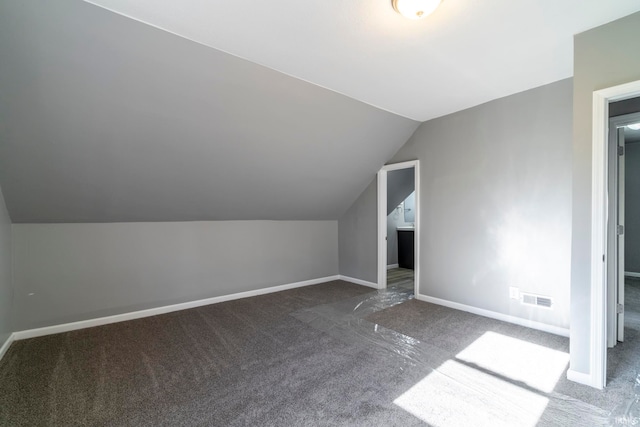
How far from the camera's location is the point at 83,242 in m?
3.04

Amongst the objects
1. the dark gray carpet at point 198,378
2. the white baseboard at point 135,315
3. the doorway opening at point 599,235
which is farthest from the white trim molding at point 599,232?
the white baseboard at point 135,315

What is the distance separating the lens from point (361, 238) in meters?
4.77

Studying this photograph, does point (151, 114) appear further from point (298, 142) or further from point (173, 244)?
point (173, 244)

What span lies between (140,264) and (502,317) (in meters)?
4.18

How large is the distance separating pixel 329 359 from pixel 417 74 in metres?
2.58

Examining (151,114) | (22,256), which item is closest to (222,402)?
(151,114)

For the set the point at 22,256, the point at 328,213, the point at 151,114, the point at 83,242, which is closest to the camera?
the point at 151,114

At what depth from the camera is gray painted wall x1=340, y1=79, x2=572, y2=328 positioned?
270cm

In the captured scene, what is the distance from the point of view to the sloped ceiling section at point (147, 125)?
178cm

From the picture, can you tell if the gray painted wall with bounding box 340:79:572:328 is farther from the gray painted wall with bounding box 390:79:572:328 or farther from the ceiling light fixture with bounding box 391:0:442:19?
the ceiling light fixture with bounding box 391:0:442:19

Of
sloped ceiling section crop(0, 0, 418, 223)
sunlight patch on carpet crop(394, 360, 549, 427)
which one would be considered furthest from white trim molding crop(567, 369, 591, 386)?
sloped ceiling section crop(0, 0, 418, 223)

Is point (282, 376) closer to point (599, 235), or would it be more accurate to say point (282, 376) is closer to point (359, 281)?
point (599, 235)

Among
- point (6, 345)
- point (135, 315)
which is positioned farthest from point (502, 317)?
point (6, 345)

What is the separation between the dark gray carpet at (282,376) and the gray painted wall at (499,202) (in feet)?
1.42
